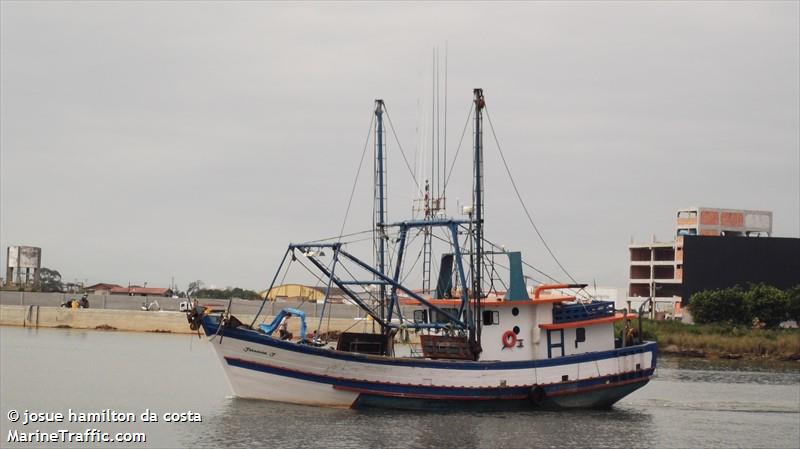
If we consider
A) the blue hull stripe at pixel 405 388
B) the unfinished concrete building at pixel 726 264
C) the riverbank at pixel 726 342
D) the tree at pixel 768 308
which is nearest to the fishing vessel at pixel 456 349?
the blue hull stripe at pixel 405 388

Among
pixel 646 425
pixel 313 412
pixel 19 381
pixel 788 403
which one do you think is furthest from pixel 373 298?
pixel 788 403

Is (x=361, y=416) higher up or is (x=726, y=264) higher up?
(x=726, y=264)

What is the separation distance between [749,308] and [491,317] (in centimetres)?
Answer: 5907

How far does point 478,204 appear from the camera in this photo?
→ 43.4m

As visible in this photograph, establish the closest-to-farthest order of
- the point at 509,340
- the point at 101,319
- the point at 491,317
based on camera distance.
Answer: the point at 509,340, the point at 491,317, the point at 101,319

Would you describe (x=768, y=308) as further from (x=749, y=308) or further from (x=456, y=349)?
(x=456, y=349)

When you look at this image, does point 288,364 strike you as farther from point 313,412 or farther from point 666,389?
point 666,389

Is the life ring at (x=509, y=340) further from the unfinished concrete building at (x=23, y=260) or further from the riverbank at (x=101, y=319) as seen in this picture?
the unfinished concrete building at (x=23, y=260)

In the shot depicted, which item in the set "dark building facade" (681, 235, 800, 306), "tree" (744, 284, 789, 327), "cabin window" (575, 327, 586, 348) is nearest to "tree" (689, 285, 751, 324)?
"tree" (744, 284, 789, 327)

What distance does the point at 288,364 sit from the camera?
130ft

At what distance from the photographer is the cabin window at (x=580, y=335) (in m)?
42.9

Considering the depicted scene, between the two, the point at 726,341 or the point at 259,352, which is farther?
the point at 726,341

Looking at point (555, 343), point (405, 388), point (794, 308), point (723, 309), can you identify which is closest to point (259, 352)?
point (405, 388)

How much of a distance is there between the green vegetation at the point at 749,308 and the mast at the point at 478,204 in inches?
2216
